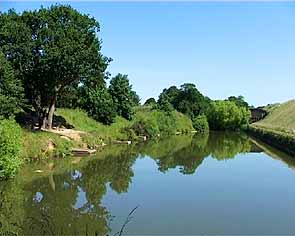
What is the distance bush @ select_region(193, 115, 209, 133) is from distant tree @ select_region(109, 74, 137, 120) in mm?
26864

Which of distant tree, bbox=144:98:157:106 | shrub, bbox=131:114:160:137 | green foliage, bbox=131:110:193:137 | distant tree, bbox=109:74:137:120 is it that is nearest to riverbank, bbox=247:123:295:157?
green foliage, bbox=131:110:193:137

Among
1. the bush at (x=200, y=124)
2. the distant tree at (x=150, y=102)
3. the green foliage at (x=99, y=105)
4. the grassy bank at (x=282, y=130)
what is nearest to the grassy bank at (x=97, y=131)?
the green foliage at (x=99, y=105)

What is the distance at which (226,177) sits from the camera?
24781 millimetres

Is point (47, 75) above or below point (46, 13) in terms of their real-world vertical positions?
below

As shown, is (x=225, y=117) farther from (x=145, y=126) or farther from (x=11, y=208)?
(x=11, y=208)

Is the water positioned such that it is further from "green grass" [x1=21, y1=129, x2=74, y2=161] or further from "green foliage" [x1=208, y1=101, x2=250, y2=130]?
"green foliage" [x1=208, y1=101, x2=250, y2=130]

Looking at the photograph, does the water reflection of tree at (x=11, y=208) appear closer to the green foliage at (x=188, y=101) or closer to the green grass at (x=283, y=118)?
the green grass at (x=283, y=118)

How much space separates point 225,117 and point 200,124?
918 centimetres

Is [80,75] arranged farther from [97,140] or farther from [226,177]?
[226,177]

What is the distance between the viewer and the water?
13211 mm

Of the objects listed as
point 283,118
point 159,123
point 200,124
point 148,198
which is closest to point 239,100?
point 200,124

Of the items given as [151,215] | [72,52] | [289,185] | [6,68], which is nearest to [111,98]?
[72,52]

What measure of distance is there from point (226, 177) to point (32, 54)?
48.3 ft

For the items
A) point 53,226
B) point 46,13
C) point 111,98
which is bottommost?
point 53,226
